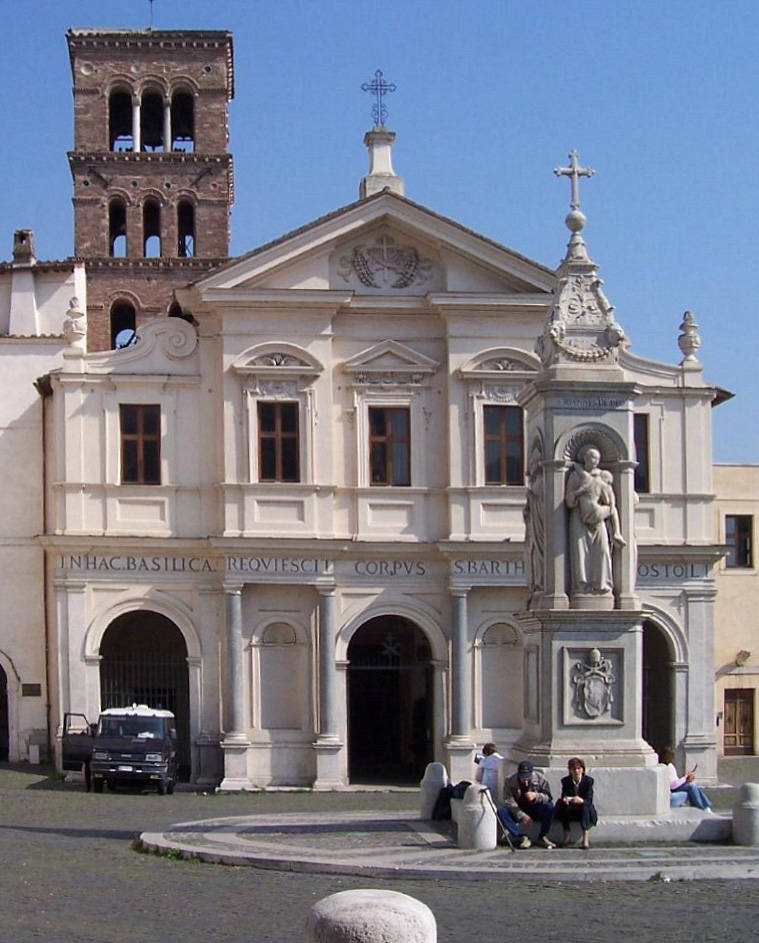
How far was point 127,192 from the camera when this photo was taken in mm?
54188

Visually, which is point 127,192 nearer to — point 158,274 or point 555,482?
point 158,274

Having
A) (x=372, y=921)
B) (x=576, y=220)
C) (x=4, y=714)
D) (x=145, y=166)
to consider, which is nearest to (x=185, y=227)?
(x=145, y=166)

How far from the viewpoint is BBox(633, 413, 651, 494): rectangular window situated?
3809 cm

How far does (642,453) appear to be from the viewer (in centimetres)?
3816

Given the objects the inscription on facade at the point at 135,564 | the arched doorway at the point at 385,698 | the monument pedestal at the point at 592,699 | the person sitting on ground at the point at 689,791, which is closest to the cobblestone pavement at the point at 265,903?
the monument pedestal at the point at 592,699

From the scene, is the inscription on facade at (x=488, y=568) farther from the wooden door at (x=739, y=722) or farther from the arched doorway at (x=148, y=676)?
the wooden door at (x=739, y=722)

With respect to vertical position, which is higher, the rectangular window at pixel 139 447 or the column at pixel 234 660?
the rectangular window at pixel 139 447

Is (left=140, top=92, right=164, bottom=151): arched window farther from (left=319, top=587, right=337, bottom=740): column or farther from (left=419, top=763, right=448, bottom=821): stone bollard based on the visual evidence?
(left=419, top=763, right=448, bottom=821): stone bollard

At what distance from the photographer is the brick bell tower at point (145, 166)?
2106 inches

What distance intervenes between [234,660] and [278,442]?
453 centimetres

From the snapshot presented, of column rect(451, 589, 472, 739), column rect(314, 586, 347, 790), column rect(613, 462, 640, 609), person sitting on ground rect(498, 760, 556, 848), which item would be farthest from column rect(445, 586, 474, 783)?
person sitting on ground rect(498, 760, 556, 848)

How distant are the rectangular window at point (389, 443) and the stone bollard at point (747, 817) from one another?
17340 mm

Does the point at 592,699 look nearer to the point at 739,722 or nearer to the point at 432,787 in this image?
the point at 432,787

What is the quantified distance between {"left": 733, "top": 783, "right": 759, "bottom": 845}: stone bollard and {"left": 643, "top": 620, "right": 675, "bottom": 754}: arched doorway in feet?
54.1
